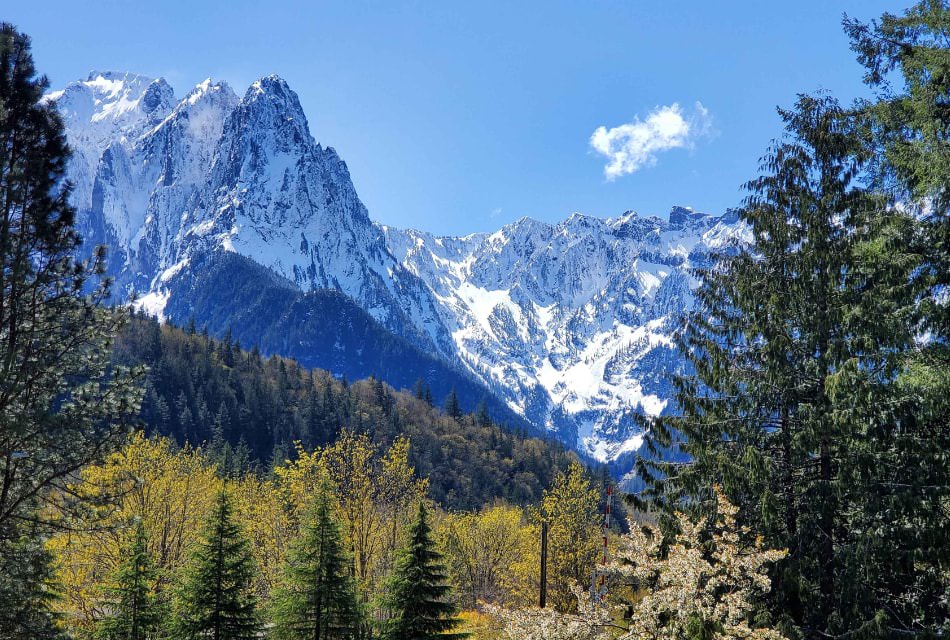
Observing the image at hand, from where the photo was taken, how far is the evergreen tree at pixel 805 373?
41.6ft

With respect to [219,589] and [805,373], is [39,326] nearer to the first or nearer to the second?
[219,589]

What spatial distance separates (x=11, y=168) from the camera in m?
10.5

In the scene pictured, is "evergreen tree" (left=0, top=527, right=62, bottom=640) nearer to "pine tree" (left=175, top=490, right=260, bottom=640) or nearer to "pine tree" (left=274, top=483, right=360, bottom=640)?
"pine tree" (left=175, top=490, right=260, bottom=640)

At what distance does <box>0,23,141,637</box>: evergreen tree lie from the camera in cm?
1022

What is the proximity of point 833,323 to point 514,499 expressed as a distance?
94.1 meters

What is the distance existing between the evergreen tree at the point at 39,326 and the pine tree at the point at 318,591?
34.4 ft

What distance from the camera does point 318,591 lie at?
20.7m

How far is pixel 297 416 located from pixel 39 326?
130 m

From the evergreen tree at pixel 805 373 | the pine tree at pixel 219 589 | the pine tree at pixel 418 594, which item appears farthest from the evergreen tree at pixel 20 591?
the evergreen tree at pixel 805 373

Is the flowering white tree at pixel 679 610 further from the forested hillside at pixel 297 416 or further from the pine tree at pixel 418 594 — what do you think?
the forested hillside at pixel 297 416

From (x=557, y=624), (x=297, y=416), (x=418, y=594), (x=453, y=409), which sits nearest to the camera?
(x=557, y=624)

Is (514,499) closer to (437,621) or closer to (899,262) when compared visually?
(437,621)

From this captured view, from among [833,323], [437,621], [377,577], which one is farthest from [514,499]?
[833,323]

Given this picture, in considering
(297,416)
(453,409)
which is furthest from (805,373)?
(453,409)
